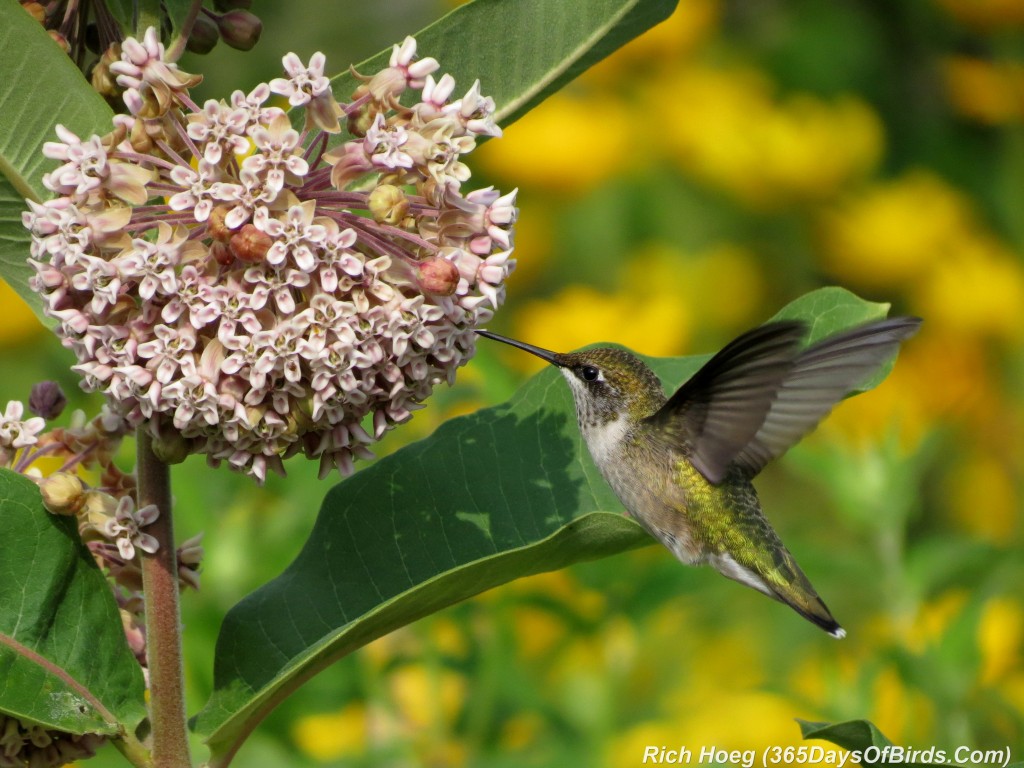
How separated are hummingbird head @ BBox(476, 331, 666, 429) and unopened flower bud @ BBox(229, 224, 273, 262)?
108 cm

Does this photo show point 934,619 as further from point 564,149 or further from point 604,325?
point 564,149

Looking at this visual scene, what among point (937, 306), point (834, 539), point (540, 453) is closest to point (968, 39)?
point (937, 306)

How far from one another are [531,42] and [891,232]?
550 centimetres

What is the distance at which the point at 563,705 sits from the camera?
4.10 metres

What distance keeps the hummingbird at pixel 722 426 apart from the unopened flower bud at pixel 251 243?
98 cm

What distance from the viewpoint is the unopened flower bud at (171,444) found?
194 centimetres

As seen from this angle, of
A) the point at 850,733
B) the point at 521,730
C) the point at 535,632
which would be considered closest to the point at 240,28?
the point at 850,733

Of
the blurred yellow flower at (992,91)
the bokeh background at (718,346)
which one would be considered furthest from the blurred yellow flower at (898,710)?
the blurred yellow flower at (992,91)

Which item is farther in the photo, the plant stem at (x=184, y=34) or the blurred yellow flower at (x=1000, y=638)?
the blurred yellow flower at (x=1000, y=638)

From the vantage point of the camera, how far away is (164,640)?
210 centimetres

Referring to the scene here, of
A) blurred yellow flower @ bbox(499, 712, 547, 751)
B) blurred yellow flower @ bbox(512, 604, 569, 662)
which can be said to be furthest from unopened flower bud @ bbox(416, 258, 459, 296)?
blurred yellow flower @ bbox(512, 604, 569, 662)

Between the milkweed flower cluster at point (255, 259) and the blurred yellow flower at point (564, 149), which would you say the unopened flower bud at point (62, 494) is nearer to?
the milkweed flower cluster at point (255, 259)

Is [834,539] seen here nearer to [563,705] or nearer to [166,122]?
[563,705]

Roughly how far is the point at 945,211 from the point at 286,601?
6.12 m
